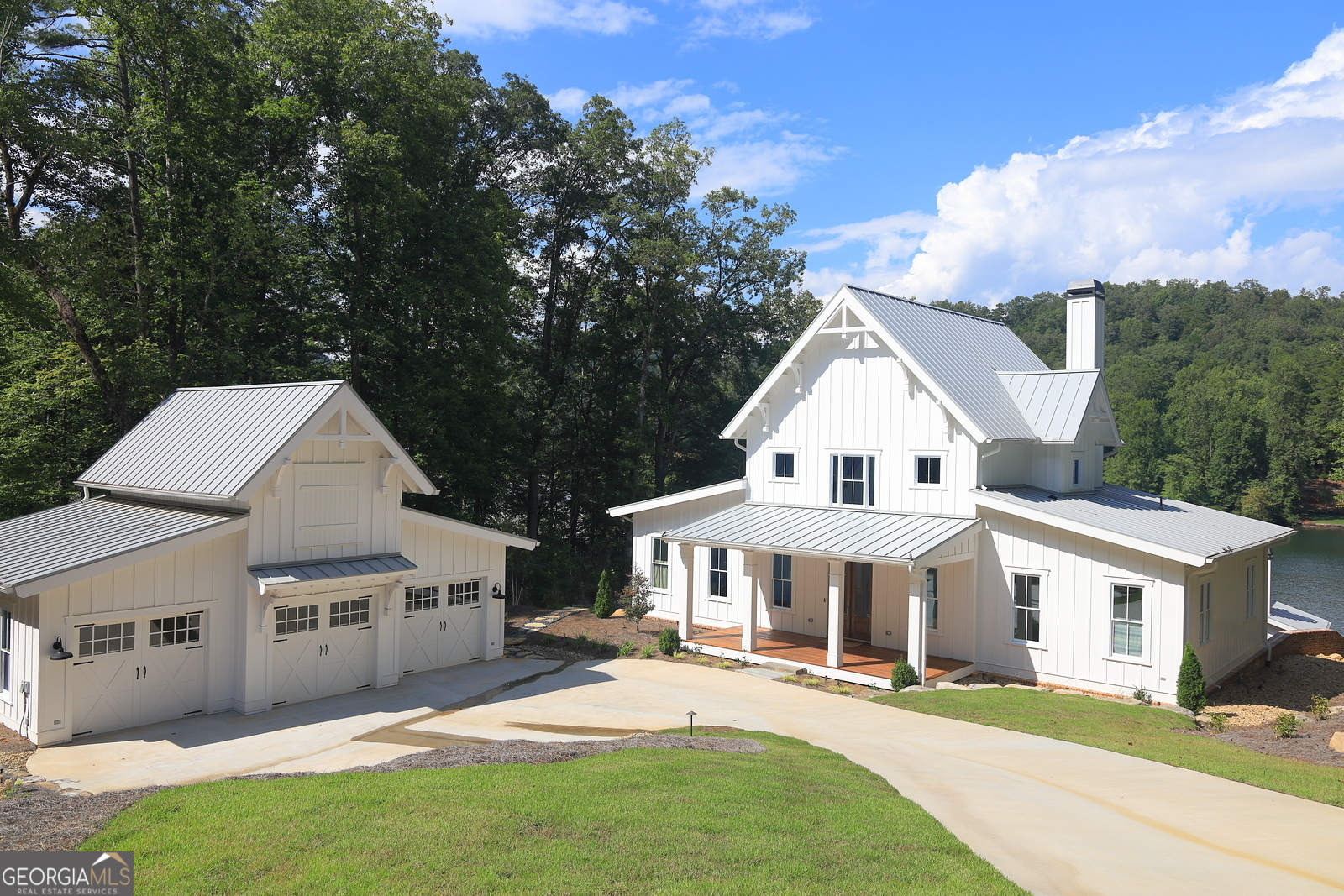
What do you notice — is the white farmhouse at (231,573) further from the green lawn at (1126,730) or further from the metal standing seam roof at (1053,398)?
the metal standing seam roof at (1053,398)

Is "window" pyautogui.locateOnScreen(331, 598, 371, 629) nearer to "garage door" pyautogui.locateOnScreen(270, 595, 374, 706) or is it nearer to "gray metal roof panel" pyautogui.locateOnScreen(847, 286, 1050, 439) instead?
"garage door" pyautogui.locateOnScreen(270, 595, 374, 706)

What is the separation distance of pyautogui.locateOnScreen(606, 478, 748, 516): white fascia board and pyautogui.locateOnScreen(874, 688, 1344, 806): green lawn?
27.6 ft

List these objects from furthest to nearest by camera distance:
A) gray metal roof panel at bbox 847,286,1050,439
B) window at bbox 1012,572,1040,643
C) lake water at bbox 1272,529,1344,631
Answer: lake water at bbox 1272,529,1344,631 < gray metal roof panel at bbox 847,286,1050,439 < window at bbox 1012,572,1040,643

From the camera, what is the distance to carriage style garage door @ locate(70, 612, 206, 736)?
13469 millimetres

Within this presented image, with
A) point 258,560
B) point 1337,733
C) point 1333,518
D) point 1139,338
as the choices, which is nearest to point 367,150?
point 258,560

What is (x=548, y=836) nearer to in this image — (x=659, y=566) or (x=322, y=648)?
(x=322, y=648)

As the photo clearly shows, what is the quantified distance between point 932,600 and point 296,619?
46.7ft

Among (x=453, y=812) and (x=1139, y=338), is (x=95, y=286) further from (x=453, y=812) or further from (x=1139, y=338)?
(x=1139, y=338)

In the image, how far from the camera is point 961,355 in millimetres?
22891

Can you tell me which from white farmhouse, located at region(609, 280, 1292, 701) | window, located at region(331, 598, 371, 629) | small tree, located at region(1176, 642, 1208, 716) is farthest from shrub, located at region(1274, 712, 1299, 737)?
window, located at region(331, 598, 371, 629)

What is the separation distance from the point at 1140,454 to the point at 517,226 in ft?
191

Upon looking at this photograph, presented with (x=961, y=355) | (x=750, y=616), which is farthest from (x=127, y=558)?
(x=961, y=355)

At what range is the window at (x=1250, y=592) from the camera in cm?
2114

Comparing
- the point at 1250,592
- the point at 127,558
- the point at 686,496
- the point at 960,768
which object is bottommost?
the point at 960,768
